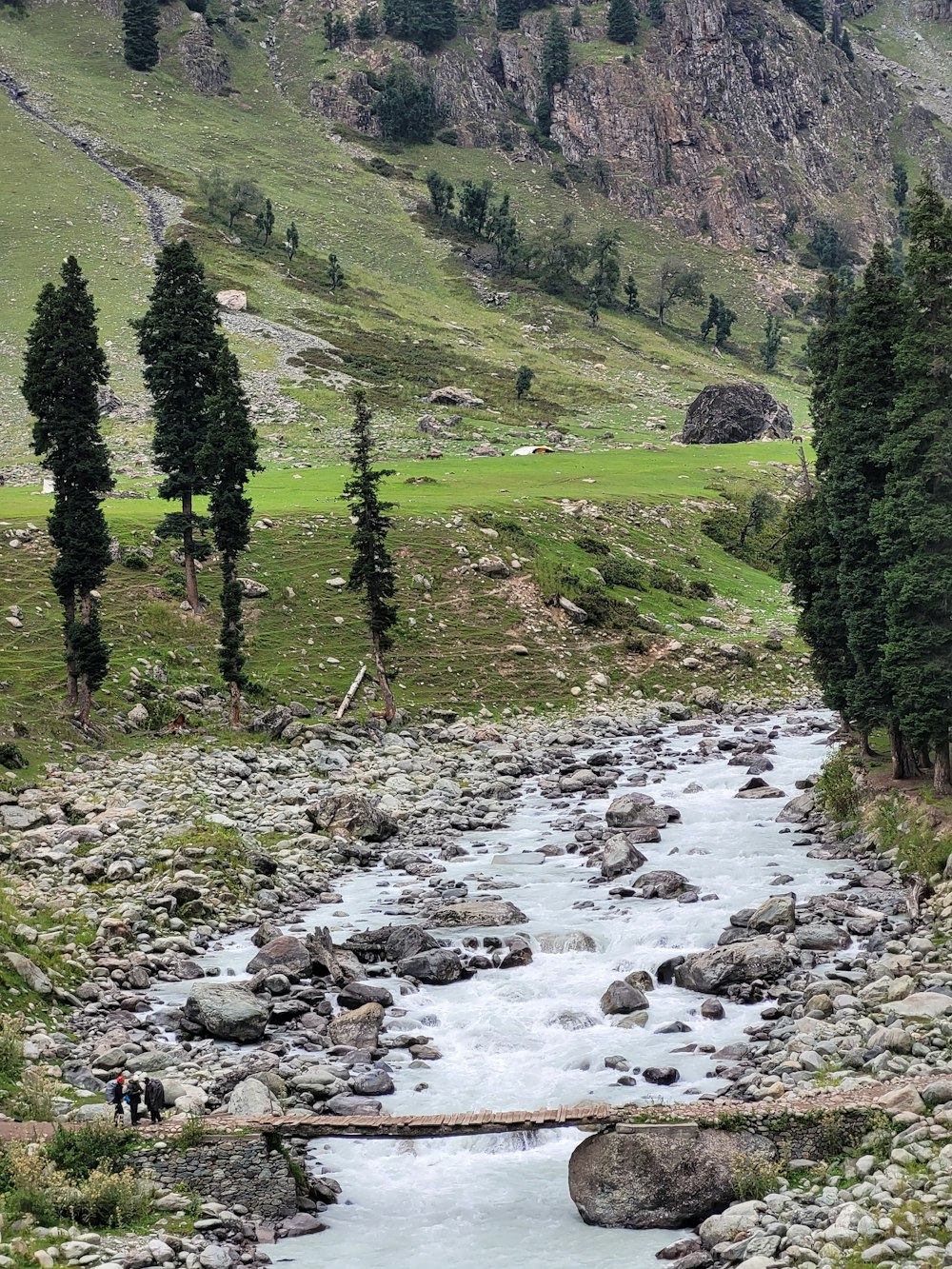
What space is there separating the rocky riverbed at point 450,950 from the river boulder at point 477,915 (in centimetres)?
10

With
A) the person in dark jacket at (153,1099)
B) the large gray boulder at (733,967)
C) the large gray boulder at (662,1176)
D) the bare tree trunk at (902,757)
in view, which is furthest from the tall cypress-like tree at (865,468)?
the person in dark jacket at (153,1099)

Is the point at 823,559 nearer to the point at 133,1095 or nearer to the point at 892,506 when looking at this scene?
the point at 892,506

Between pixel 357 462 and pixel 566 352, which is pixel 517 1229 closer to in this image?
pixel 357 462

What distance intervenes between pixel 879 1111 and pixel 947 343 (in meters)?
26.8

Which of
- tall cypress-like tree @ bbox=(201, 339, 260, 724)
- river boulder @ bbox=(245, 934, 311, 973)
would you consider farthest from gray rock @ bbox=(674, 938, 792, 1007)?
tall cypress-like tree @ bbox=(201, 339, 260, 724)

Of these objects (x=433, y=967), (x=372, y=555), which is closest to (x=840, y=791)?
(x=433, y=967)

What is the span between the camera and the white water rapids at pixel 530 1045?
23.7 m

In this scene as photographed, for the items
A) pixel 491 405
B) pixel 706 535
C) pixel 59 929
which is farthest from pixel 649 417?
pixel 59 929

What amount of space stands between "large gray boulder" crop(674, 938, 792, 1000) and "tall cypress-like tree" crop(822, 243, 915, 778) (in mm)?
14044

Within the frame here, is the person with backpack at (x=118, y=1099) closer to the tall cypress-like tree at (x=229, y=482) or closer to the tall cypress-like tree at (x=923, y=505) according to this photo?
the tall cypress-like tree at (x=923, y=505)

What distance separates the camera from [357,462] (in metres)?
65.0

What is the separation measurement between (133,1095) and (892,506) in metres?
30.6

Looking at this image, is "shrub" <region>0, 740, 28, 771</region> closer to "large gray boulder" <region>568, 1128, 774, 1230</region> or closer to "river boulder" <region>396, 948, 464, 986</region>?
"river boulder" <region>396, 948, 464, 986</region>

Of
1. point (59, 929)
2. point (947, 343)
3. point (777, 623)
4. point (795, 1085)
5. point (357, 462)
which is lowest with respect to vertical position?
point (777, 623)
